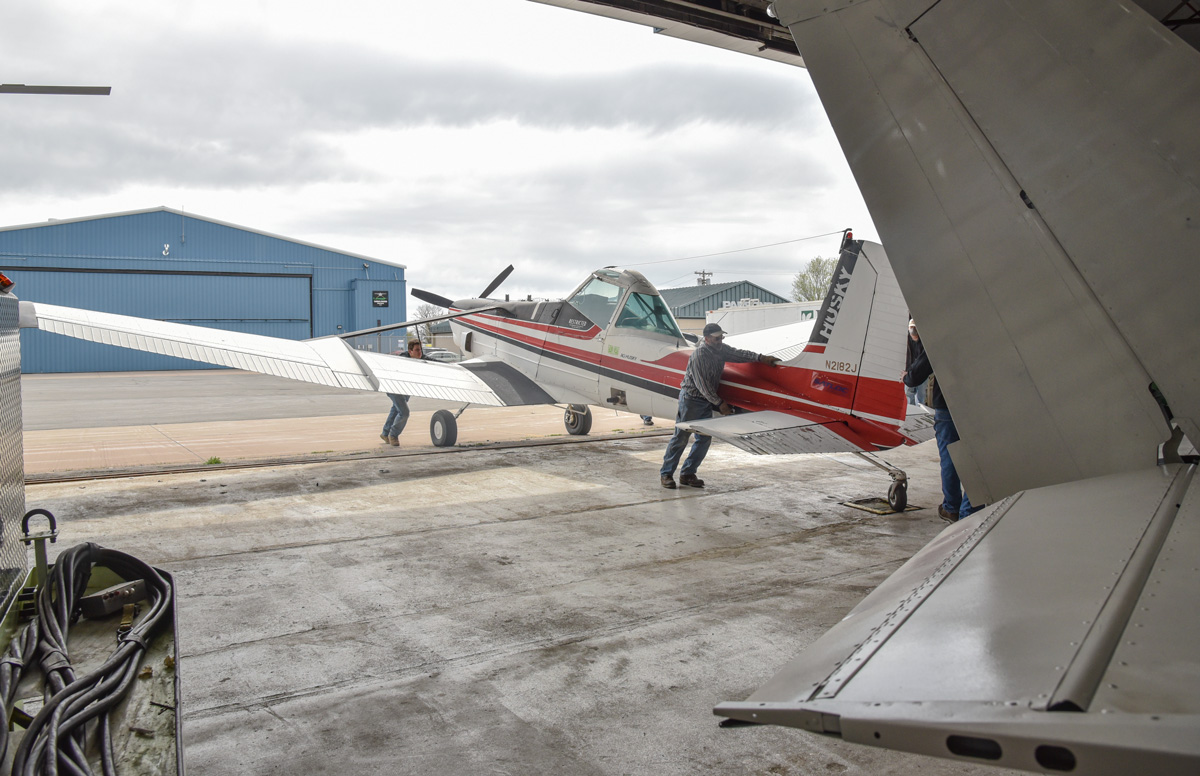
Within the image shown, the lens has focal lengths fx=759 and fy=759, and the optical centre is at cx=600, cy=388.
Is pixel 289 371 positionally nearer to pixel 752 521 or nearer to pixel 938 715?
pixel 752 521

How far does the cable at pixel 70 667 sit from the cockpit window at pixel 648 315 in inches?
296

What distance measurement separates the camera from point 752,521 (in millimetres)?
6848

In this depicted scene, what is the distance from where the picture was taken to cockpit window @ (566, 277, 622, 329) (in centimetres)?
1036

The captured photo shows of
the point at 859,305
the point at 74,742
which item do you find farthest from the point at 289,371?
the point at 74,742

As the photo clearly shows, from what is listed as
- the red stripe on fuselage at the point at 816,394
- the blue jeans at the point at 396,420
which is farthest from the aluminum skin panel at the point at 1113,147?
the blue jeans at the point at 396,420

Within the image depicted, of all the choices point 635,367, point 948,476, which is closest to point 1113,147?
point 948,476

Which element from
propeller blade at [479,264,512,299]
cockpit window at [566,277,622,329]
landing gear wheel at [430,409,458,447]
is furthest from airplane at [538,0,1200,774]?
propeller blade at [479,264,512,299]

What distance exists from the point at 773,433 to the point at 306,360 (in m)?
6.47

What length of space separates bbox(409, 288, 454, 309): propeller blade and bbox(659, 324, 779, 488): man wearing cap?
7.35 meters

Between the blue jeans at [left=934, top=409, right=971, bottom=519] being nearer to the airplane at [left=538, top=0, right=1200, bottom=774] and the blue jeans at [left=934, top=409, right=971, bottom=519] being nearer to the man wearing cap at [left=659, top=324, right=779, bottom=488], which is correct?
the man wearing cap at [left=659, top=324, right=779, bottom=488]

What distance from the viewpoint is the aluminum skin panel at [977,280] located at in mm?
2115

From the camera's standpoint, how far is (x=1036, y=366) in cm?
226

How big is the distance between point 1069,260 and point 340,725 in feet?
10.3

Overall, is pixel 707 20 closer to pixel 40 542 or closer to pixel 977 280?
pixel 977 280
